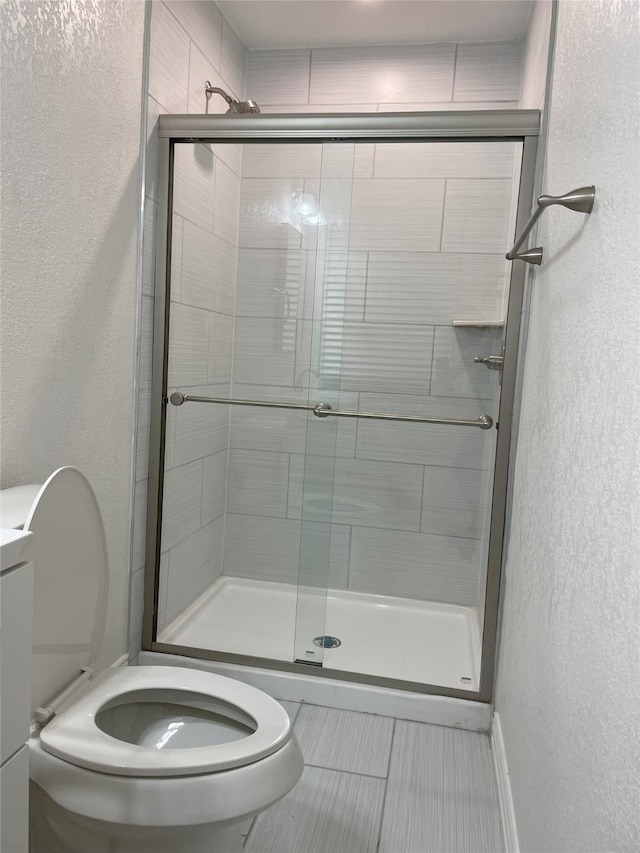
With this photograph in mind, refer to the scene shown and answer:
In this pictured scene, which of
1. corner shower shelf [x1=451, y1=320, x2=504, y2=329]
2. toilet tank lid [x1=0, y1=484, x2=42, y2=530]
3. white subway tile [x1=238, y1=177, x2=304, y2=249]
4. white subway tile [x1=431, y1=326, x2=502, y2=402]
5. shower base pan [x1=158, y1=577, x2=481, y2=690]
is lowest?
shower base pan [x1=158, y1=577, x2=481, y2=690]

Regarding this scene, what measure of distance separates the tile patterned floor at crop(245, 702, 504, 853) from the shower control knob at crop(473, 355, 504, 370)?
3.74ft

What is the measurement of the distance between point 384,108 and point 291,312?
1034mm

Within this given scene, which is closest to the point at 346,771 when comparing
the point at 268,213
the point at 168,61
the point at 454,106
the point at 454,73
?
the point at 268,213

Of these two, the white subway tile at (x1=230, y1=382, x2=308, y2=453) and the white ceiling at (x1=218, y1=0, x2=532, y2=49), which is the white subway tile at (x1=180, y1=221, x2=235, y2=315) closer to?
the white subway tile at (x1=230, y1=382, x2=308, y2=453)

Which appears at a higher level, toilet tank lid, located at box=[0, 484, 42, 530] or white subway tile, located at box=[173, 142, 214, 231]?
white subway tile, located at box=[173, 142, 214, 231]

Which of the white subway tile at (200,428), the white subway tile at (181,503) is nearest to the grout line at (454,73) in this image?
the white subway tile at (200,428)

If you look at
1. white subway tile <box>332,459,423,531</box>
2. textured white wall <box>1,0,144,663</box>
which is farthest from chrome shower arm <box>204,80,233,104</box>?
white subway tile <box>332,459,423,531</box>

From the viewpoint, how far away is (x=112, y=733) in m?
1.37

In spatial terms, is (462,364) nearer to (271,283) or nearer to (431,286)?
(431,286)

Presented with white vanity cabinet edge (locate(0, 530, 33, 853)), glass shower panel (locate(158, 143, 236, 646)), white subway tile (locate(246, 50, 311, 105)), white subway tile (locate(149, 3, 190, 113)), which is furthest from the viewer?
white subway tile (locate(246, 50, 311, 105))

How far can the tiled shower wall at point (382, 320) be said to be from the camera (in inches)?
87.7

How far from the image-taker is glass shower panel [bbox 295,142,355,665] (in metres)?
2.17

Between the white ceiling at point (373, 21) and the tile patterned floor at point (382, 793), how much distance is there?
2448 millimetres

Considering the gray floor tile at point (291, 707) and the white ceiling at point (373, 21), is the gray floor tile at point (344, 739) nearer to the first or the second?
the gray floor tile at point (291, 707)
